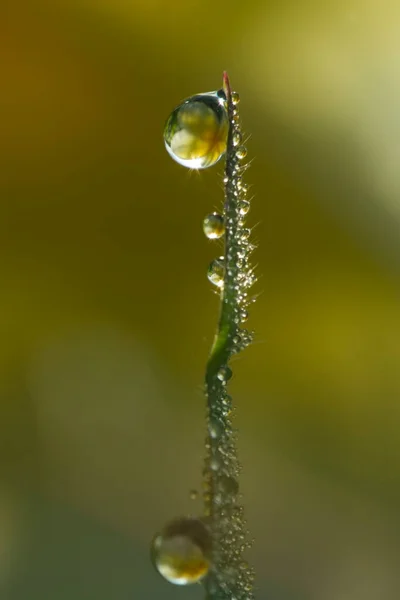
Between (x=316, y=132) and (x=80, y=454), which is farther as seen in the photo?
(x=316, y=132)

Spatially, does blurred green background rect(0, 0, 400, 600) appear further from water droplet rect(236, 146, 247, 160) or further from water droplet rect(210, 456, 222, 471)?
water droplet rect(210, 456, 222, 471)

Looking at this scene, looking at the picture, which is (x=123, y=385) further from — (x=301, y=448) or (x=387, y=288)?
(x=387, y=288)

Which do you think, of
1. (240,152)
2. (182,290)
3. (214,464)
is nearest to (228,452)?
(214,464)

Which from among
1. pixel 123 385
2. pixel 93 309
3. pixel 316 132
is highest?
pixel 316 132

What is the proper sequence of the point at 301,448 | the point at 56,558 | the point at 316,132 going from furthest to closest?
the point at 316,132
the point at 301,448
the point at 56,558

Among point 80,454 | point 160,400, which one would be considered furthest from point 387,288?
point 80,454

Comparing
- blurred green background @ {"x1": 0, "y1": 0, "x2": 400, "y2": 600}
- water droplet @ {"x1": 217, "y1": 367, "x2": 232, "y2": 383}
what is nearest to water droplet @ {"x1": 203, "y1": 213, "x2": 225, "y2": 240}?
water droplet @ {"x1": 217, "y1": 367, "x2": 232, "y2": 383}

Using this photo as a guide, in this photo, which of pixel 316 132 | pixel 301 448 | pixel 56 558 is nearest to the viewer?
pixel 56 558
